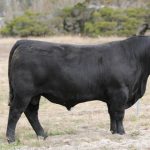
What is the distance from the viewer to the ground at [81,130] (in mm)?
7530

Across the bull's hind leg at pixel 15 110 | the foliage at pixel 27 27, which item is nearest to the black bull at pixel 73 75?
the bull's hind leg at pixel 15 110

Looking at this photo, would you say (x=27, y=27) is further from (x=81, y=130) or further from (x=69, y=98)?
(x=69, y=98)

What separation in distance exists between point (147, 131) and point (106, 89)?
1110 mm

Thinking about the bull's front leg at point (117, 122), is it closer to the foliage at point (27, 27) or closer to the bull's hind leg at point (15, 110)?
the bull's hind leg at point (15, 110)

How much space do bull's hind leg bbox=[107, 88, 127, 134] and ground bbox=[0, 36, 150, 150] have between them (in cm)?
15

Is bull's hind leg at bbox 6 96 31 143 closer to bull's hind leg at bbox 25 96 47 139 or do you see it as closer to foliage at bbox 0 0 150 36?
bull's hind leg at bbox 25 96 47 139

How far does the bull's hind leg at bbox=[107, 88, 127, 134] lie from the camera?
8461 millimetres

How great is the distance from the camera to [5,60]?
27.6m

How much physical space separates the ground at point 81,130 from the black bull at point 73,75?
402 millimetres

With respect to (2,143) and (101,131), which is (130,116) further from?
(2,143)

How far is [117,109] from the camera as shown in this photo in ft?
28.1

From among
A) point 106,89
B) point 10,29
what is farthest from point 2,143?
point 10,29

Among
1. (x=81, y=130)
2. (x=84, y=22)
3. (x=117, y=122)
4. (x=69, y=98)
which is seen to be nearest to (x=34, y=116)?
(x=69, y=98)

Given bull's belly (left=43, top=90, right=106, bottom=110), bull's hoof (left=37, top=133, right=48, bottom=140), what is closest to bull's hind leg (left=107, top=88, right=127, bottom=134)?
bull's belly (left=43, top=90, right=106, bottom=110)
